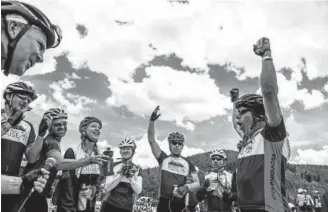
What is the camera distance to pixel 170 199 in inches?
349

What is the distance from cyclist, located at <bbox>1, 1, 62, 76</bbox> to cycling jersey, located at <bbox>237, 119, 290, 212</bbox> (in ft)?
9.03

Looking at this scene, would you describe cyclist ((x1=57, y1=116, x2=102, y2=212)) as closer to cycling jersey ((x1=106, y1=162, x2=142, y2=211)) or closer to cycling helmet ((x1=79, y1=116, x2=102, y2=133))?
cycling helmet ((x1=79, y1=116, x2=102, y2=133))

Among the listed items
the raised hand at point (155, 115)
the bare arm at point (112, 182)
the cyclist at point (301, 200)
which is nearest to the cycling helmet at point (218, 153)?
the raised hand at point (155, 115)

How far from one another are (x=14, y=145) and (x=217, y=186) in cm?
641

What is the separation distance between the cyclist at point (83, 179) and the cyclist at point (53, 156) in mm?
800

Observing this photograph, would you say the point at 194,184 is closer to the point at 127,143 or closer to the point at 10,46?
the point at 127,143

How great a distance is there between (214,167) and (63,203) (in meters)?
5.62

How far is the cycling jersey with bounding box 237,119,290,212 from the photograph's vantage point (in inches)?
152

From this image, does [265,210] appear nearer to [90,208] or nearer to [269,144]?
[269,144]

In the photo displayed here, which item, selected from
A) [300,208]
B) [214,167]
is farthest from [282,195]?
[300,208]

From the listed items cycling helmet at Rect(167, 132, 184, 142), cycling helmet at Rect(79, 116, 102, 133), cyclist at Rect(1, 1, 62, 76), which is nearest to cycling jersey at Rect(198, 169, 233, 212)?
cycling helmet at Rect(167, 132, 184, 142)

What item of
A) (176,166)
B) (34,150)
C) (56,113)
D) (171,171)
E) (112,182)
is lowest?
(112,182)

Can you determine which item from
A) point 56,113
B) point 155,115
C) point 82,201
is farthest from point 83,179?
point 155,115

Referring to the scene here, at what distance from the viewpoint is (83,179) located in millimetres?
7082
